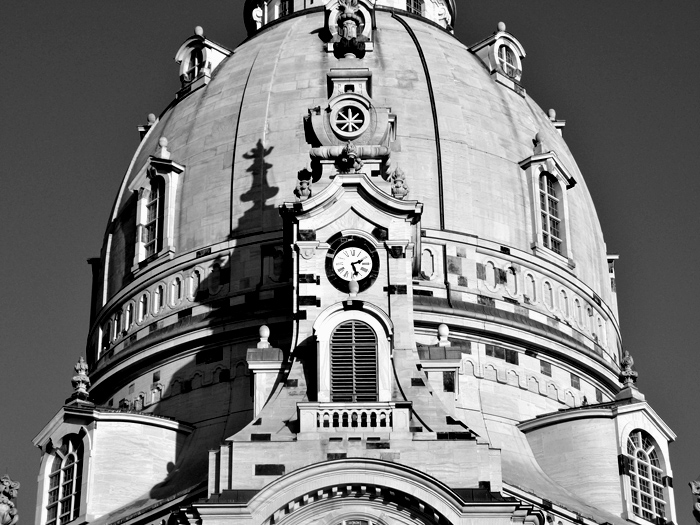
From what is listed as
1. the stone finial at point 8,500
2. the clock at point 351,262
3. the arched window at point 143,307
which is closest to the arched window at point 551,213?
the clock at point 351,262

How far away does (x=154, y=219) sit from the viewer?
74250 mm

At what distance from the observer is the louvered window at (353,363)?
5775 cm

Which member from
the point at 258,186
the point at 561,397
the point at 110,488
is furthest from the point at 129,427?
the point at 561,397

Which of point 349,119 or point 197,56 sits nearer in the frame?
point 349,119

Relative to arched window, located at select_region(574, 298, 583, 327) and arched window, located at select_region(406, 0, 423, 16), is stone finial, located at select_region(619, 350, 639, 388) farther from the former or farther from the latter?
arched window, located at select_region(406, 0, 423, 16)

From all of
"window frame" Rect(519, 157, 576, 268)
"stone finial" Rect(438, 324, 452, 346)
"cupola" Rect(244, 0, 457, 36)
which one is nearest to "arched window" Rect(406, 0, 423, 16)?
"cupola" Rect(244, 0, 457, 36)

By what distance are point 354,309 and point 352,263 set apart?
2.08 m

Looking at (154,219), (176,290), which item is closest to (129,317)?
(176,290)

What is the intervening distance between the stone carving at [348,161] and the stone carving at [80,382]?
12.0 metres

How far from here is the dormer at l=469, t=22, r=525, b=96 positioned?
3103 inches

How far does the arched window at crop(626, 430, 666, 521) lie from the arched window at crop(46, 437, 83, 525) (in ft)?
59.2

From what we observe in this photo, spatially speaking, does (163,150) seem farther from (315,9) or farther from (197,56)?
(315,9)

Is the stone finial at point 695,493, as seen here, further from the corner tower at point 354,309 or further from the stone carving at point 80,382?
the stone carving at point 80,382

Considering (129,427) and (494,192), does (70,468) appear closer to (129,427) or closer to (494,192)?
(129,427)
